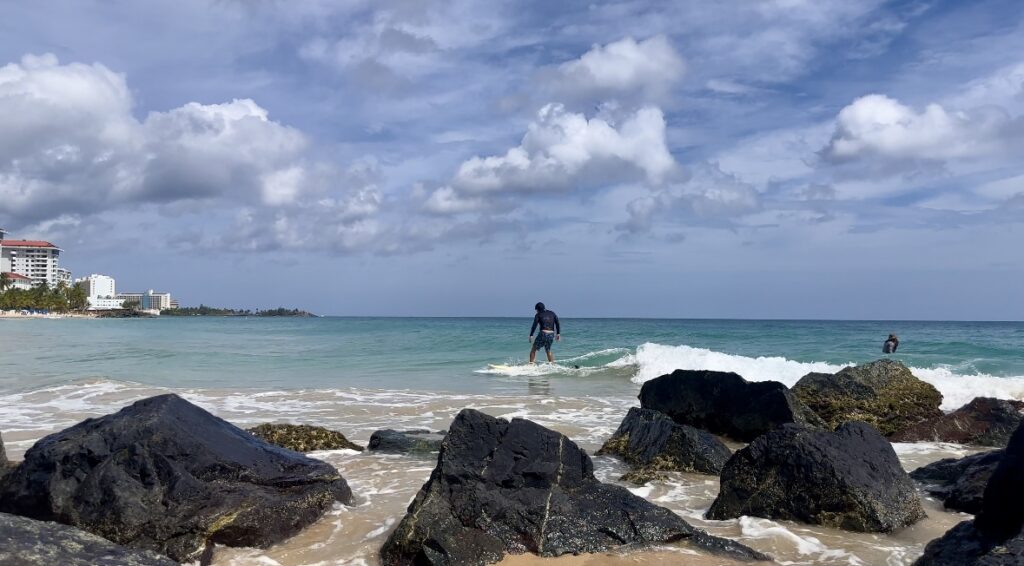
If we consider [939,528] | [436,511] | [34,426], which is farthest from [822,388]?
[34,426]

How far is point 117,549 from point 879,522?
5225mm

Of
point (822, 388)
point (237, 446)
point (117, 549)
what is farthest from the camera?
point (822, 388)

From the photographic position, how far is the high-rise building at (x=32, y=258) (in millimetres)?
166875

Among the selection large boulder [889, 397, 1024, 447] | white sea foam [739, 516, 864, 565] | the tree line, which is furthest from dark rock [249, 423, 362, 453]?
the tree line

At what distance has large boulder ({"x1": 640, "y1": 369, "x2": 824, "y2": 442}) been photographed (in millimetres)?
9883

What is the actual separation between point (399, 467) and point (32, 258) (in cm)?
19815

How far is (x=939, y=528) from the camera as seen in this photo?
574cm

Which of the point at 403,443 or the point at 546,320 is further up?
the point at 546,320

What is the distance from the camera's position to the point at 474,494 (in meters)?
5.19

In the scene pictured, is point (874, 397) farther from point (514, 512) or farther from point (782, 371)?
point (514, 512)

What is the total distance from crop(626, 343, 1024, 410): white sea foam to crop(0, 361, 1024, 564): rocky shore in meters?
10.4

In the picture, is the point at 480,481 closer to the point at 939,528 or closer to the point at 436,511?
the point at 436,511

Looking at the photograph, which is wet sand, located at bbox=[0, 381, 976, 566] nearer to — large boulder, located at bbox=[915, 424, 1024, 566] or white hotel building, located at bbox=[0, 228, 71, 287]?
large boulder, located at bbox=[915, 424, 1024, 566]

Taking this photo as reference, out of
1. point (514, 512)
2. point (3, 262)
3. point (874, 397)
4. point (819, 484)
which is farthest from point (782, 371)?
point (3, 262)
